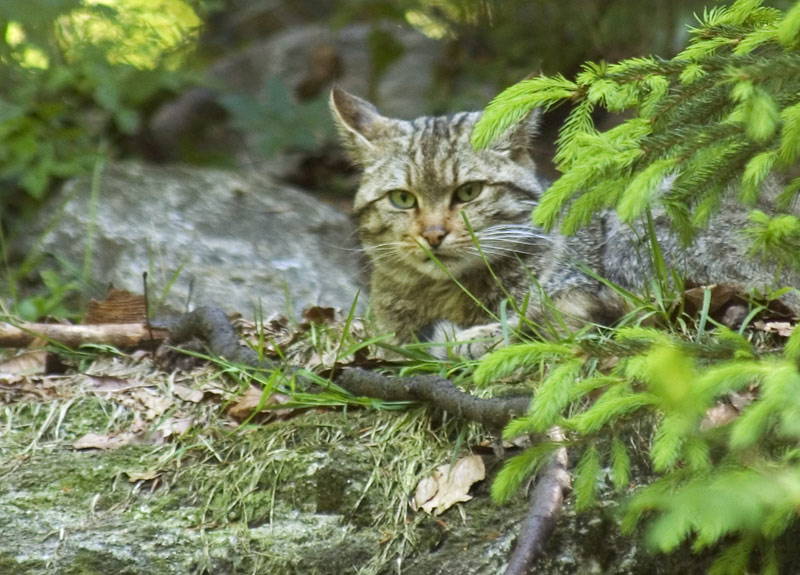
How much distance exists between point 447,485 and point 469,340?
64 cm

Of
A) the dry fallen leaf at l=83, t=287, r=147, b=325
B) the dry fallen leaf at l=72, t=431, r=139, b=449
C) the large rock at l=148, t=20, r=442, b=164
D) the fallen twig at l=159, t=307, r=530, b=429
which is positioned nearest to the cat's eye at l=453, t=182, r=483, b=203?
the fallen twig at l=159, t=307, r=530, b=429

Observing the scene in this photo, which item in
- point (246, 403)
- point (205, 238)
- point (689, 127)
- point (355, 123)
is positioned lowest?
point (205, 238)

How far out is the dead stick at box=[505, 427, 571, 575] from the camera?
7.39 ft

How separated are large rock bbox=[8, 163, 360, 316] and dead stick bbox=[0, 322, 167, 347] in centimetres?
92

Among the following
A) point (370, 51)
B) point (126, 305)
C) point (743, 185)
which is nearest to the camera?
point (743, 185)

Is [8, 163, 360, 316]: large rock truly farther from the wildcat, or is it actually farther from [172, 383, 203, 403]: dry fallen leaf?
[172, 383, 203, 403]: dry fallen leaf

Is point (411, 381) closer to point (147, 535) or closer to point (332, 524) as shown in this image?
point (332, 524)

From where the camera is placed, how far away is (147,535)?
2686 mm

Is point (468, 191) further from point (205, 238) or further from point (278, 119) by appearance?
point (278, 119)

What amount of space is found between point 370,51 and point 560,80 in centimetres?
459

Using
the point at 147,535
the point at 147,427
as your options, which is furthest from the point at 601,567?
the point at 147,427

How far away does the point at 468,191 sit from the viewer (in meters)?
3.74

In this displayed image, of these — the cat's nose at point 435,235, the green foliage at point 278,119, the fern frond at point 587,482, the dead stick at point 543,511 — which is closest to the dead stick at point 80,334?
the cat's nose at point 435,235

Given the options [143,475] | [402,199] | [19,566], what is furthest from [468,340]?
[19,566]
